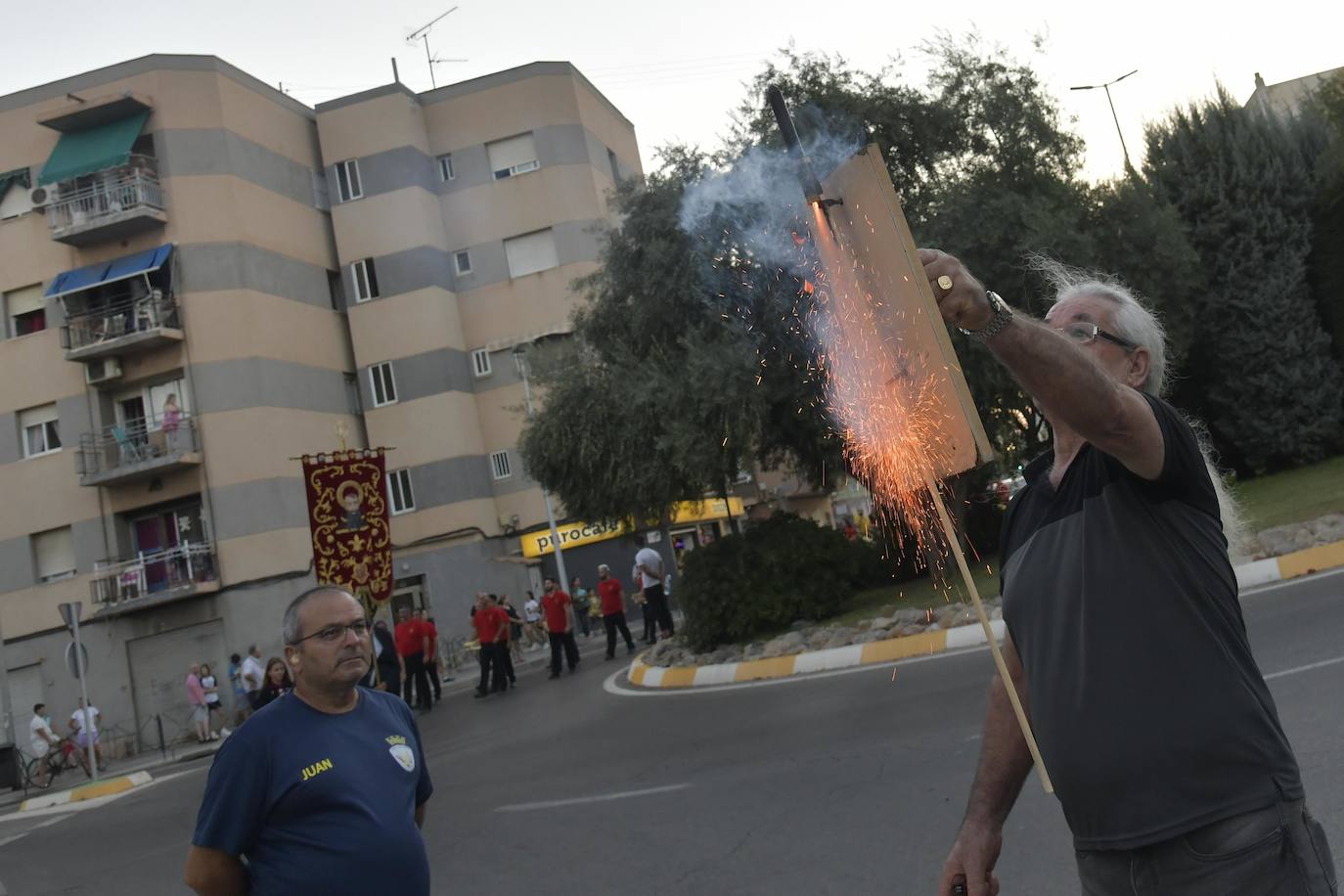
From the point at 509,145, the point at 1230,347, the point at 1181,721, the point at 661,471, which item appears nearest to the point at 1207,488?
the point at 1181,721

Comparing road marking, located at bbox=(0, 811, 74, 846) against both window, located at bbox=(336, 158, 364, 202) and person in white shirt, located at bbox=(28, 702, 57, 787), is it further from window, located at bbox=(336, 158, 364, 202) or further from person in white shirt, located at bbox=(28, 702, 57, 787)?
window, located at bbox=(336, 158, 364, 202)

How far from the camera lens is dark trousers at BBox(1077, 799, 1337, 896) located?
209cm

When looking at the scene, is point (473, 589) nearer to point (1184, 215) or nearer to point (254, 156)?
point (254, 156)

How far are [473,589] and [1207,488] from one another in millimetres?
35982

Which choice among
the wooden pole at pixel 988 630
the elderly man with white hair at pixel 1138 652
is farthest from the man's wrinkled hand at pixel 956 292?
the wooden pole at pixel 988 630

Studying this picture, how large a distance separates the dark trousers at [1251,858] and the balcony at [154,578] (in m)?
32.1

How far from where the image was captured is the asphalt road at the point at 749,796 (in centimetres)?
592

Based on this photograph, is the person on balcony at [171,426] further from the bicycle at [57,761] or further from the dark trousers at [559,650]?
the dark trousers at [559,650]

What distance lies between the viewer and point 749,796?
25.5ft

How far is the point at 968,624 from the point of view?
1330 centimetres

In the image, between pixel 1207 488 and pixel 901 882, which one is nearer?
pixel 1207 488

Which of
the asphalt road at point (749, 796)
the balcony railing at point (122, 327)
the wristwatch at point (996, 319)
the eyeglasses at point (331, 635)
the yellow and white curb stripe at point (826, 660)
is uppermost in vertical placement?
the balcony railing at point (122, 327)

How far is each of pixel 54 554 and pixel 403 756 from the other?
1353 inches

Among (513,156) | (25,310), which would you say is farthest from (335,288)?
(25,310)
